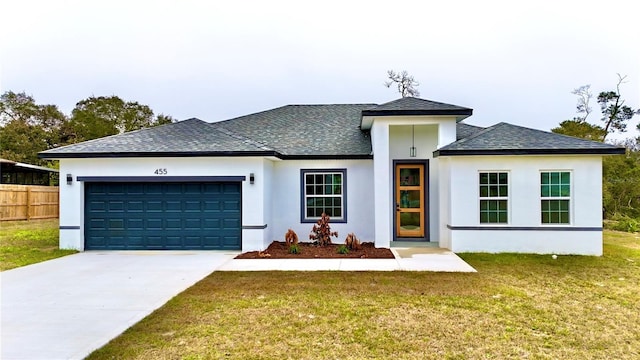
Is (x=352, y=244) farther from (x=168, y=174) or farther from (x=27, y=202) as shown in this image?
(x=27, y=202)

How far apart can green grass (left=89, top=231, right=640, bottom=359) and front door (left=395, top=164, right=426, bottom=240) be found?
420 cm

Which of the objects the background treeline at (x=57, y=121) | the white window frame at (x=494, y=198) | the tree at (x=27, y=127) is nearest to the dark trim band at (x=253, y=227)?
the white window frame at (x=494, y=198)

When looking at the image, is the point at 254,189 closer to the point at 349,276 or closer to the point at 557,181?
the point at 349,276

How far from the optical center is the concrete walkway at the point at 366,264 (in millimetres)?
8648

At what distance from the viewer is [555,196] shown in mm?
10516

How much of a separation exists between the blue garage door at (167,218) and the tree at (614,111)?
25.9 m

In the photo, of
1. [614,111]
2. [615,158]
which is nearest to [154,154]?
[615,158]

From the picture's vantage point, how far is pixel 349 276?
7.92 metres

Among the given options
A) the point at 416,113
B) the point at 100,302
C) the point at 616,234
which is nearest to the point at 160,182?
the point at 100,302

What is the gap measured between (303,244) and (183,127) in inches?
217

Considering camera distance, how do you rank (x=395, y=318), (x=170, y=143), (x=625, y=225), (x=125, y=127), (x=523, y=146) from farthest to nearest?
1. (x=125, y=127)
2. (x=625, y=225)
3. (x=170, y=143)
4. (x=523, y=146)
5. (x=395, y=318)

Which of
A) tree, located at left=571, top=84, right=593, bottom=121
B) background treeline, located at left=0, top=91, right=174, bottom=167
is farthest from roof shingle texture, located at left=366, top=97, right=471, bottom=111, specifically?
background treeline, located at left=0, top=91, right=174, bottom=167

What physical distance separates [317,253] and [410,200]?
3797mm

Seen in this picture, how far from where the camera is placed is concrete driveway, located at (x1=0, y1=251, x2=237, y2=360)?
464 centimetres
